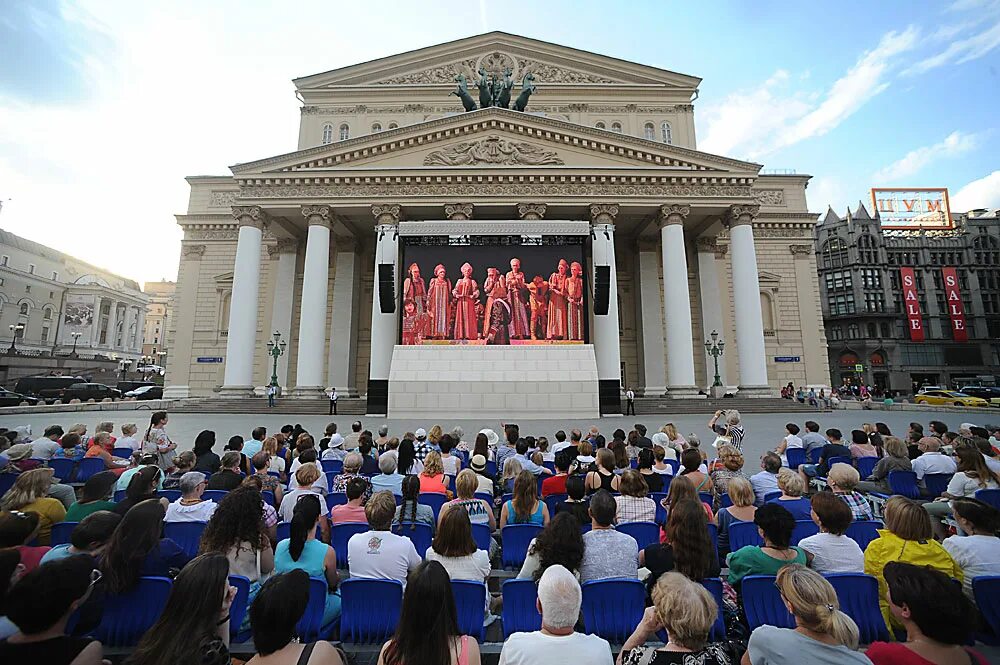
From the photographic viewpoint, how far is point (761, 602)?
286cm

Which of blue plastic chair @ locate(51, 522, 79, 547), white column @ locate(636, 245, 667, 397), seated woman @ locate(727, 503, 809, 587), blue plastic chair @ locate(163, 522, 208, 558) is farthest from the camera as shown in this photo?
white column @ locate(636, 245, 667, 397)

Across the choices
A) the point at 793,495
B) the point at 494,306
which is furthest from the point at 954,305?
the point at 793,495

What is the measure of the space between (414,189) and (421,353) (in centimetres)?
850

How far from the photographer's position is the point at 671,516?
3145mm

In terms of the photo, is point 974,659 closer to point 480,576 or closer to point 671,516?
point 671,516

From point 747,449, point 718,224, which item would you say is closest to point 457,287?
point 747,449

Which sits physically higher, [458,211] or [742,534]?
[458,211]

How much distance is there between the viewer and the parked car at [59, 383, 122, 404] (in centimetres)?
2655

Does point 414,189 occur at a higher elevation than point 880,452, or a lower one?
higher

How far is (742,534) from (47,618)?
4563 mm

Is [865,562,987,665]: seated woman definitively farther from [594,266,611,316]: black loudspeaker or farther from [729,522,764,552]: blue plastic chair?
[594,266,611,316]: black loudspeaker

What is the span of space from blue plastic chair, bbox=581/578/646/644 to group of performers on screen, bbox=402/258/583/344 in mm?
18077

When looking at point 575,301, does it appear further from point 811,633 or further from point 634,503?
point 811,633

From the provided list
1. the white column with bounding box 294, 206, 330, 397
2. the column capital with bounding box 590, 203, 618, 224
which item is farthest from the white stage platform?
the column capital with bounding box 590, 203, 618, 224
